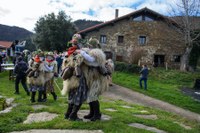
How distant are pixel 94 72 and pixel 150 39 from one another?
93.5 ft

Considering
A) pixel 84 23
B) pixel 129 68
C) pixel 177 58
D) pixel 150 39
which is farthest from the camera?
pixel 84 23

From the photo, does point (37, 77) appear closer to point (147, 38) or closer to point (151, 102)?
point (151, 102)

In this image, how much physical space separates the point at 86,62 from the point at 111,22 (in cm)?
2817

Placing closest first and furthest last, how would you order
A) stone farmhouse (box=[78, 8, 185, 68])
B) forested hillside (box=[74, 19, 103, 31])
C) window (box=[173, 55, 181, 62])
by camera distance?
stone farmhouse (box=[78, 8, 185, 68]) < window (box=[173, 55, 181, 62]) < forested hillside (box=[74, 19, 103, 31])

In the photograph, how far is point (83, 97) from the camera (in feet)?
19.2

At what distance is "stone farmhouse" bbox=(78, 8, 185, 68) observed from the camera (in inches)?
1305

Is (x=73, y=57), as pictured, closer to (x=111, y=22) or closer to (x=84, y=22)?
(x=111, y=22)

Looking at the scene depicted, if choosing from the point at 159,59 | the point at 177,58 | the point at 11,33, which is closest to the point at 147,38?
the point at 159,59

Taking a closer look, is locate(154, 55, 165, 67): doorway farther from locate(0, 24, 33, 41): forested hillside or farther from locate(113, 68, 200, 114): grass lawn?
locate(0, 24, 33, 41): forested hillside

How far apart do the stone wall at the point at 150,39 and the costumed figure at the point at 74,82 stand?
27299mm

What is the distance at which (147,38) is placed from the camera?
110ft

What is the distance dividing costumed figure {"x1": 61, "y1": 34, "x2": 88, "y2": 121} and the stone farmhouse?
89.6 ft

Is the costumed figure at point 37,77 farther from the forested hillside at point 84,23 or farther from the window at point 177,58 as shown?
the forested hillside at point 84,23

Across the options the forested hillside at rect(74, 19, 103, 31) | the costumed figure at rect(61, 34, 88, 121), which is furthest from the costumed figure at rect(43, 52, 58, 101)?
the forested hillside at rect(74, 19, 103, 31)
